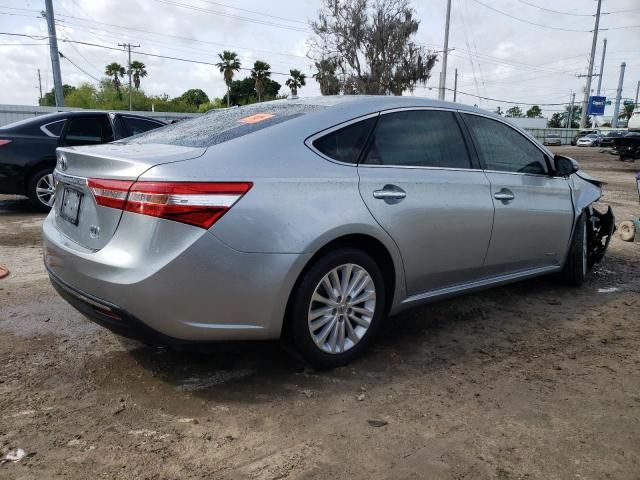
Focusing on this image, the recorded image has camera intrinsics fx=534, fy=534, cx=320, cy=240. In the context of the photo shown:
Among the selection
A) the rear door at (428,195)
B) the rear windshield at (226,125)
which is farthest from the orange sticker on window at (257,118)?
the rear door at (428,195)

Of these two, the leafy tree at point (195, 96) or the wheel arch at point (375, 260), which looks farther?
the leafy tree at point (195, 96)

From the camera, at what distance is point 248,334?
9.02ft

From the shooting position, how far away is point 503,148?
13.6ft

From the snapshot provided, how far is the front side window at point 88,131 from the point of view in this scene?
793cm

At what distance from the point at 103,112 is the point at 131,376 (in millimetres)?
6293

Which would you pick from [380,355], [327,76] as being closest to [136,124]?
[380,355]

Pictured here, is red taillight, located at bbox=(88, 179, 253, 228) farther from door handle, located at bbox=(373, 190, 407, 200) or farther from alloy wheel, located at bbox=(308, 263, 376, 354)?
door handle, located at bbox=(373, 190, 407, 200)

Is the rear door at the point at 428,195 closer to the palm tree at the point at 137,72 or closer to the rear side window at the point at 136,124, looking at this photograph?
the rear side window at the point at 136,124

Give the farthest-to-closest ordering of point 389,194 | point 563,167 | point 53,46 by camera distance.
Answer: point 53,46 < point 563,167 < point 389,194

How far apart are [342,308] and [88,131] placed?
6.50 metres

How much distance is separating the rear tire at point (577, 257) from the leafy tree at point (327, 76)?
1296 inches

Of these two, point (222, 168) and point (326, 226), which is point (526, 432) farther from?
point (222, 168)

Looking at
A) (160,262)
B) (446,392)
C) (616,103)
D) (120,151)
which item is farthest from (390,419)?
(616,103)

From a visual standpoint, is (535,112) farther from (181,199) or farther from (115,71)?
(181,199)
